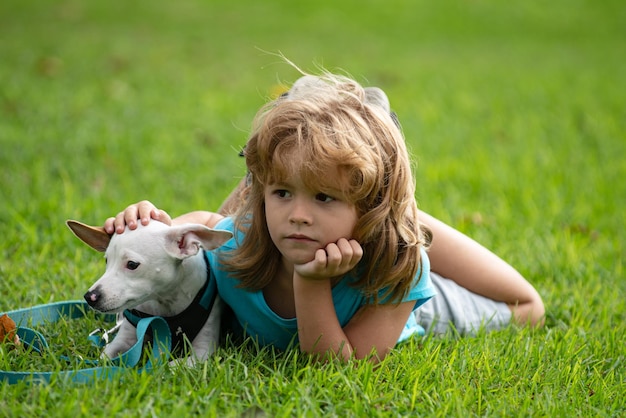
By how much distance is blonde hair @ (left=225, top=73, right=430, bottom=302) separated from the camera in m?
2.59

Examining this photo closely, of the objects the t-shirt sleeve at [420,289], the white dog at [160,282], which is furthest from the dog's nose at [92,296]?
the t-shirt sleeve at [420,289]

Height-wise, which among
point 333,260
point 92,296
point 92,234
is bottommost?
point 92,296

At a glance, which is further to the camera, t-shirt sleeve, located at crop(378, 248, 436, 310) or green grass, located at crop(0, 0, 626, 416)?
t-shirt sleeve, located at crop(378, 248, 436, 310)

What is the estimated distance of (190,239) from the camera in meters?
2.64

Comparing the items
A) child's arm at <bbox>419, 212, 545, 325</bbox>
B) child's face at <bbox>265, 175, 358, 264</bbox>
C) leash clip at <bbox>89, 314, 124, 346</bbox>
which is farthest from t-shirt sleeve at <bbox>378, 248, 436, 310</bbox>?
leash clip at <bbox>89, 314, 124, 346</bbox>

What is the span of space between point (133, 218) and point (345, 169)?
746 millimetres

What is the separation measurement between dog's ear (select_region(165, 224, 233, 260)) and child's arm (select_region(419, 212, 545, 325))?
130 centimetres

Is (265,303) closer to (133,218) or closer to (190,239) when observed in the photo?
(190,239)

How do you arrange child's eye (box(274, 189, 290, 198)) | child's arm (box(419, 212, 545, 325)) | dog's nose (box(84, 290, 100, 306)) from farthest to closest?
child's arm (box(419, 212, 545, 325))
child's eye (box(274, 189, 290, 198))
dog's nose (box(84, 290, 100, 306))

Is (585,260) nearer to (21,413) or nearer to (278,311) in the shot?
(278,311)

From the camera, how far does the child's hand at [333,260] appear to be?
258 centimetres

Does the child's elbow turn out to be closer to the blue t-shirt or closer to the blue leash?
the blue t-shirt

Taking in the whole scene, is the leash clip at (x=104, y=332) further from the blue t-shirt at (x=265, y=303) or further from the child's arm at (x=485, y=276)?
the child's arm at (x=485, y=276)

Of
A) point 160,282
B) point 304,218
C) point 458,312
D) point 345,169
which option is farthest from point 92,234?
point 458,312
